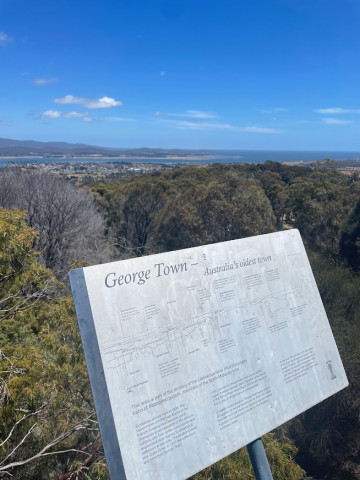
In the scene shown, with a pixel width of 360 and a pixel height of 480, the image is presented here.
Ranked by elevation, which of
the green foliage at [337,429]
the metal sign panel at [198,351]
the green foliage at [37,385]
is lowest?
the green foliage at [337,429]

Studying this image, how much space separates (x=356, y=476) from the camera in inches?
351

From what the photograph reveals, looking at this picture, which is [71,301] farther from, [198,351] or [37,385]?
[198,351]

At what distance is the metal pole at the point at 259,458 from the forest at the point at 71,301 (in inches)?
88.8

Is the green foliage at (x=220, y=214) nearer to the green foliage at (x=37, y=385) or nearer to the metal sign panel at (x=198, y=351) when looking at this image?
the green foliage at (x=37, y=385)

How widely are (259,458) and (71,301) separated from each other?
14.5 ft

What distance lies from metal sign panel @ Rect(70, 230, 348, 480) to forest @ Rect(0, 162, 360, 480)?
2242mm

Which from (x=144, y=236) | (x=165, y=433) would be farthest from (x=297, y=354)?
(x=144, y=236)

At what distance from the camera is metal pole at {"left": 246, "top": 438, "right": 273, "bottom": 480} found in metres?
3.06

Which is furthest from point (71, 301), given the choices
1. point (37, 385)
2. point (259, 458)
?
point (259, 458)

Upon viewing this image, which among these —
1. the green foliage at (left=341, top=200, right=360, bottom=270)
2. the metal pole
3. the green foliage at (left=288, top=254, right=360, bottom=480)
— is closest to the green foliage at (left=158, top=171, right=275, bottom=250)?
the green foliage at (left=341, top=200, right=360, bottom=270)

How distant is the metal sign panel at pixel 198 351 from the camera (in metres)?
2.42

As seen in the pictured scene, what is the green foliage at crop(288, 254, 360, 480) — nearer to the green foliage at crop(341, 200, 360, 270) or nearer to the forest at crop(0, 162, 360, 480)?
the forest at crop(0, 162, 360, 480)

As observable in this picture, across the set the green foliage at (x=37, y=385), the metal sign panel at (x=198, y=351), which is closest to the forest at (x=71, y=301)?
the green foliage at (x=37, y=385)

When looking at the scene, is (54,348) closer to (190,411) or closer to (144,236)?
(190,411)
